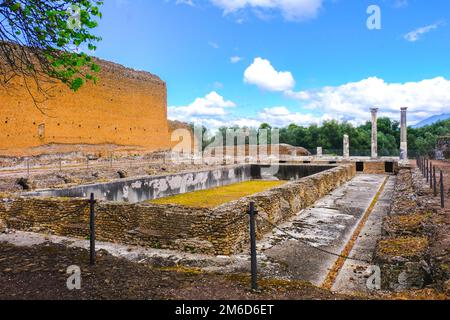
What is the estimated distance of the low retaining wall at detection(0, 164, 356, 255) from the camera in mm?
6273

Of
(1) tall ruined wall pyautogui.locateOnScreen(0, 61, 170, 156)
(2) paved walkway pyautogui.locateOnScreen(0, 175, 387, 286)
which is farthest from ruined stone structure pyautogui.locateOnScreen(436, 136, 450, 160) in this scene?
(1) tall ruined wall pyautogui.locateOnScreen(0, 61, 170, 156)

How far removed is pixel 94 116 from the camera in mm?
31234

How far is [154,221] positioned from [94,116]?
2664cm

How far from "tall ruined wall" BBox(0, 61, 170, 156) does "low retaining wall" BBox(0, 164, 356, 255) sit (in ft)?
50.1

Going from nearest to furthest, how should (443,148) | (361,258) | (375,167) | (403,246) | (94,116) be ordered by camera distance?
1. (403,246)
2. (361,258)
3. (375,167)
4. (443,148)
5. (94,116)

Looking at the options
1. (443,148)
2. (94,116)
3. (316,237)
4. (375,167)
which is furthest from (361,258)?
(94,116)

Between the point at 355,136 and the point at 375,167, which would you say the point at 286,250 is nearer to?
the point at 375,167

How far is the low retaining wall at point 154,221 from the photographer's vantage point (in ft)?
20.6

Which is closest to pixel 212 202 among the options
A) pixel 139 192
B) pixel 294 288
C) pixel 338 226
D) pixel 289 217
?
pixel 139 192

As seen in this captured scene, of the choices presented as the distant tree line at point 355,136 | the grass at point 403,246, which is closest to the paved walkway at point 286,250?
the grass at point 403,246

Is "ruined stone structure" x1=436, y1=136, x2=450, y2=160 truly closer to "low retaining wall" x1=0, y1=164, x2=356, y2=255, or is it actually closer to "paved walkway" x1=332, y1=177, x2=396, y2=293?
"paved walkway" x1=332, y1=177, x2=396, y2=293

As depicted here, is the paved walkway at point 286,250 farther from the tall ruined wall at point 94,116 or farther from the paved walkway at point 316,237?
the tall ruined wall at point 94,116

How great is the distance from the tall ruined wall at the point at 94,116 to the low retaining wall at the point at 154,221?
50.1 ft
